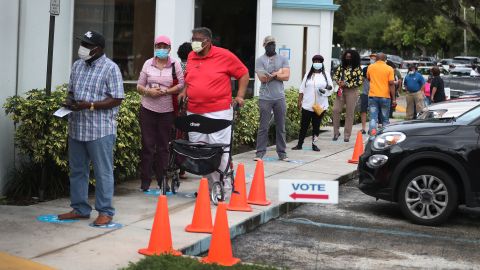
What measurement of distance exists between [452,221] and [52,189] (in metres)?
4.54

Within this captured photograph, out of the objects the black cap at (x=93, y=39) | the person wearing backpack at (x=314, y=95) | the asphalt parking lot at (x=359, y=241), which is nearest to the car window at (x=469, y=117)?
the asphalt parking lot at (x=359, y=241)

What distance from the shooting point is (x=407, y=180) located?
27.3 ft

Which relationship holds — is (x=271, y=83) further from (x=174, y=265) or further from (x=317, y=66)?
(x=174, y=265)

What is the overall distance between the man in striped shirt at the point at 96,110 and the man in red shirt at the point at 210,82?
147 cm

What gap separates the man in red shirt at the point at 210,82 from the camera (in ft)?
27.7

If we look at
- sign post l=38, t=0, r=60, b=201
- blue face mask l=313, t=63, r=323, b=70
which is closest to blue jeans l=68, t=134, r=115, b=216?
sign post l=38, t=0, r=60, b=201

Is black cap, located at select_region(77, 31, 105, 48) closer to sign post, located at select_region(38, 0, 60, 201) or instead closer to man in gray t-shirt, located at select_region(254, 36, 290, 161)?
sign post, located at select_region(38, 0, 60, 201)

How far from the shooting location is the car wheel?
26.7 ft

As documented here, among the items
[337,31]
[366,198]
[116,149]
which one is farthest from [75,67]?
[337,31]

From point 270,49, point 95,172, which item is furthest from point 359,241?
point 270,49

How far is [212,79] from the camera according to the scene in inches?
334

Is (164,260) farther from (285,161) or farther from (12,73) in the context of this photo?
(285,161)

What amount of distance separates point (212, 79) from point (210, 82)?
0.13 ft

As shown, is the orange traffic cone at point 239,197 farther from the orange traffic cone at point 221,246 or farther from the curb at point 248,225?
the orange traffic cone at point 221,246
